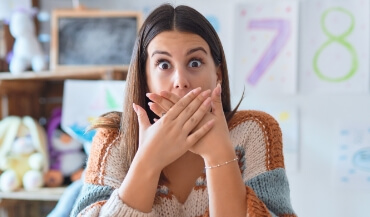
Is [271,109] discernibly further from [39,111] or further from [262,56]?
[39,111]

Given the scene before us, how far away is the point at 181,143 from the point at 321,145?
1.14 meters

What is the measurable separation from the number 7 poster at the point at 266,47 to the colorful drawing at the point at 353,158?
0.93ft

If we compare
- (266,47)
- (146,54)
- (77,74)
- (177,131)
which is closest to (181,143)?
(177,131)

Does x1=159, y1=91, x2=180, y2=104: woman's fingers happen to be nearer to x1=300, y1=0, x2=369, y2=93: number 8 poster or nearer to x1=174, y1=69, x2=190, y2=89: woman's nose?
x1=174, y1=69, x2=190, y2=89: woman's nose

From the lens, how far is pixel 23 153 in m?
1.87

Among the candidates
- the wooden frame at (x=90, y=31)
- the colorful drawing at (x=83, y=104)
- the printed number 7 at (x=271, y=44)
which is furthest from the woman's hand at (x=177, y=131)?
the printed number 7 at (x=271, y=44)

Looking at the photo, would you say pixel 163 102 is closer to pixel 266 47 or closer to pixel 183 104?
pixel 183 104

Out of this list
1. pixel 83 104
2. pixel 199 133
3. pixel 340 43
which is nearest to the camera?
pixel 199 133

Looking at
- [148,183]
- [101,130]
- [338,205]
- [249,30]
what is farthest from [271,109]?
[148,183]

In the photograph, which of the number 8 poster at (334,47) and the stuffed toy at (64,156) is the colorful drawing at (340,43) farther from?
the stuffed toy at (64,156)

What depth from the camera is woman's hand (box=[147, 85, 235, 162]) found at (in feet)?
2.73

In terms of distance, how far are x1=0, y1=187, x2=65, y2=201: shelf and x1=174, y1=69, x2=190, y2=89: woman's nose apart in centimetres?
104

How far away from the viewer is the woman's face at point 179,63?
0.89m

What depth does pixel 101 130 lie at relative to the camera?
1.04m
